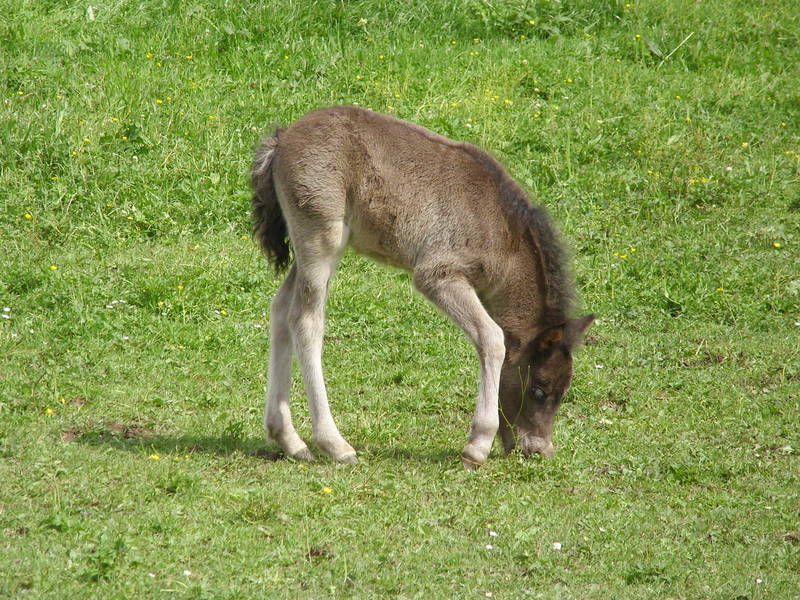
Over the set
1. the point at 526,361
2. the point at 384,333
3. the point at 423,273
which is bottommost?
the point at 384,333

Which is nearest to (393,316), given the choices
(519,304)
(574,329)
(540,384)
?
(519,304)

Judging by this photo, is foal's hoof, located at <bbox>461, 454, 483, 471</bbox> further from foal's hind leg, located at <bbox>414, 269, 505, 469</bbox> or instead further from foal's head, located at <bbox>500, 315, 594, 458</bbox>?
foal's head, located at <bbox>500, 315, 594, 458</bbox>

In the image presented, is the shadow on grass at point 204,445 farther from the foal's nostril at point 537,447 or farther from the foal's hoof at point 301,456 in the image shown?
the foal's nostril at point 537,447

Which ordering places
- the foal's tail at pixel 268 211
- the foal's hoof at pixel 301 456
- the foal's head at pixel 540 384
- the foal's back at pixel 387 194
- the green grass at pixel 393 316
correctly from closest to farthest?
the green grass at pixel 393 316
the foal's back at pixel 387 194
the foal's hoof at pixel 301 456
the foal's tail at pixel 268 211
the foal's head at pixel 540 384

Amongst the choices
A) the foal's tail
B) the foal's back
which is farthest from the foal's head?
the foal's tail

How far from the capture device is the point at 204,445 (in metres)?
6.58

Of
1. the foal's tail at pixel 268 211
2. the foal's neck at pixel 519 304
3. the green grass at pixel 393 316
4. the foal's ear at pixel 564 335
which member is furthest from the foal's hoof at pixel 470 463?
the foal's tail at pixel 268 211

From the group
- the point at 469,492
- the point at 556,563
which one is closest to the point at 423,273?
the point at 469,492

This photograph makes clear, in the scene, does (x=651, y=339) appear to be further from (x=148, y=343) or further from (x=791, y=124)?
(x=791, y=124)

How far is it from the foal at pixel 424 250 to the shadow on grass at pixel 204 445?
6.3 inches

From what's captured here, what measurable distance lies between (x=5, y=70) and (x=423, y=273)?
6.90 meters

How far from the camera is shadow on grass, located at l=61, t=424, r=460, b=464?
6.46 m

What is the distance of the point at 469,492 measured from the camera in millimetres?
6133

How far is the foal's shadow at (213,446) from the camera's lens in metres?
6.46
